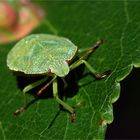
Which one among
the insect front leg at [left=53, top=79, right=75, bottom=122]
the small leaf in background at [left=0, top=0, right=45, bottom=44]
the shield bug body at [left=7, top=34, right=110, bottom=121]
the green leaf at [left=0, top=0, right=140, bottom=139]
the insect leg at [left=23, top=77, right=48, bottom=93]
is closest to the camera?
the green leaf at [left=0, top=0, right=140, bottom=139]

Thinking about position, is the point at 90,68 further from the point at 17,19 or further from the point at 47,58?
the point at 17,19

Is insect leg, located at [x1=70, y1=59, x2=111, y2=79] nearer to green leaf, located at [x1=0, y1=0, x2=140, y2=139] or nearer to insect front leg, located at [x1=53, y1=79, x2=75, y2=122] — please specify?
green leaf, located at [x1=0, y1=0, x2=140, y2=139]

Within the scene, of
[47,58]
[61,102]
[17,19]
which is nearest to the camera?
[61,102]

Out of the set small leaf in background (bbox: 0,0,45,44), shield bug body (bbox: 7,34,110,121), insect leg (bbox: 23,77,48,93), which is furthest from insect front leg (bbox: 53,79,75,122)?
small leaf in background (bbox: 0,0,45,44)

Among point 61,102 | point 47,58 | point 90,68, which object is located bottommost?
point 61,102

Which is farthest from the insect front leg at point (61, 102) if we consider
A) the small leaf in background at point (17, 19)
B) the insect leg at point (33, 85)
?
the small leaf in background at point (17, 19)

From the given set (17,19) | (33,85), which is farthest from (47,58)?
(17,19)
